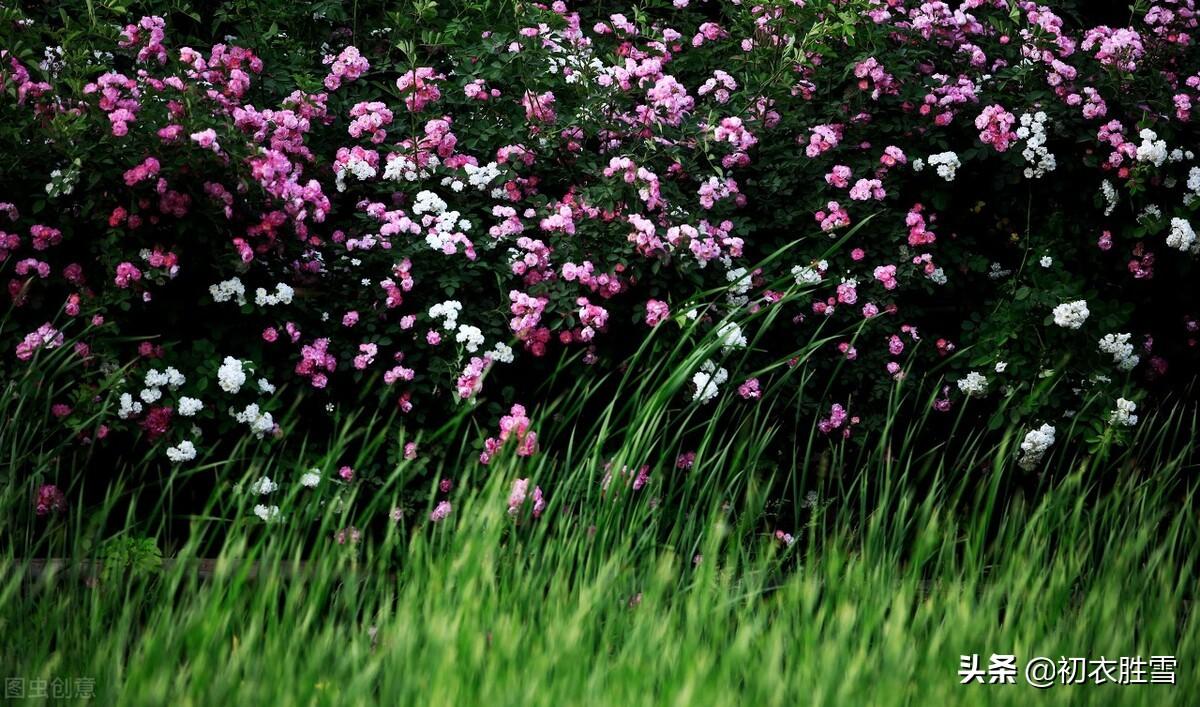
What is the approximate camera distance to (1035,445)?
4.27m

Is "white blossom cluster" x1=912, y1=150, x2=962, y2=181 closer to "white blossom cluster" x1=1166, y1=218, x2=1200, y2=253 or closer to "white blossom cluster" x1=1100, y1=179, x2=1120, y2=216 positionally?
"white blossom cluster" x1=1100, y1=179, x2=1120, y2=216

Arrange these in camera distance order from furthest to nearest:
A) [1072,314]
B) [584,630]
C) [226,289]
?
[1072,314] < [226,289] < [584,630]

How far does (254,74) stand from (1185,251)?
352 cm

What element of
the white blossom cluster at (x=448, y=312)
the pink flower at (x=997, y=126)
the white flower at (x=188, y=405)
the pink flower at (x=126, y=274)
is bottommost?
the white flower at (x=188, y=405)

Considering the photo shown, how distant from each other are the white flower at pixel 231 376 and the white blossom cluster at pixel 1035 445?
2.56 m

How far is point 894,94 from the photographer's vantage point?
4.89 m

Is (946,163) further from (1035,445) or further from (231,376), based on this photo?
(231,376)

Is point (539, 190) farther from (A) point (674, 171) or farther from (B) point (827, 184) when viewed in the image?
(B) point (827, 184)

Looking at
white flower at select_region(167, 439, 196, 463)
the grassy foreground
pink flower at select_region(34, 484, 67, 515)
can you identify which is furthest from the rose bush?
the grassy foreground

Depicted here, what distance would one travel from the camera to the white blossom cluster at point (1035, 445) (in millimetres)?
4254

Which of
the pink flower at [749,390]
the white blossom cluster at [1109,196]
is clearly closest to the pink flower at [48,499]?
the pink flower at [749,390]

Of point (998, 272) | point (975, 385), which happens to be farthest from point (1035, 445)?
point (998, 272)

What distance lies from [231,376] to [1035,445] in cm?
264

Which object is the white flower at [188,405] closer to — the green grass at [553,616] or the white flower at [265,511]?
the green grass at [553,616]
